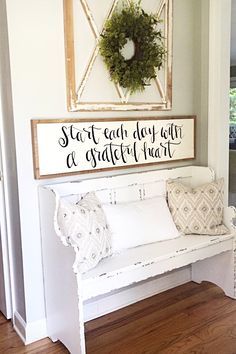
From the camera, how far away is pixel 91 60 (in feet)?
7.41

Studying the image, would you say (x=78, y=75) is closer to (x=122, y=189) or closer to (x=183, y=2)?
(x=122, y=189)

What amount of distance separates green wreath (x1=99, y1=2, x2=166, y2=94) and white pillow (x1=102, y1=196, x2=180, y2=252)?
31.0 inches

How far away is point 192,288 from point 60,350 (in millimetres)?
1165

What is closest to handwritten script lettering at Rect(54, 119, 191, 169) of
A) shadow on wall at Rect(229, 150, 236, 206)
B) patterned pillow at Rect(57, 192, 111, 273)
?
patterned pillow at Rect(57, 192, 111, 273)

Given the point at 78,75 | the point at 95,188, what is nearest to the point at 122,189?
the point at 95,188

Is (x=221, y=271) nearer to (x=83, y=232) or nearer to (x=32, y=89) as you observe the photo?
(x=83, y=232)

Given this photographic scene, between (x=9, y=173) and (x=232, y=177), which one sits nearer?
(x=9, y=173)

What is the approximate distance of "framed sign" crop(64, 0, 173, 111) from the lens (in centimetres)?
218

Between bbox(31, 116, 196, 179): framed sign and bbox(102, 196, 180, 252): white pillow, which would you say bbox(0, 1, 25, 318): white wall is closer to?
bbox(31, 116, 196, 179): framed sign

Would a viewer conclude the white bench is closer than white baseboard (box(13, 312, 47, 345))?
Yes

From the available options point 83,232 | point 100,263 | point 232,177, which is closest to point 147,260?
point 100,263

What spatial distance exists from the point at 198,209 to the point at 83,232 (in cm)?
93

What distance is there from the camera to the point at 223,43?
2662mm

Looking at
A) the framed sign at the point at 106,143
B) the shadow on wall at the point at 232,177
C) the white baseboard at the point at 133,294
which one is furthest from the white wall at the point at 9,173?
the shadow on wall at the point at 232,177
